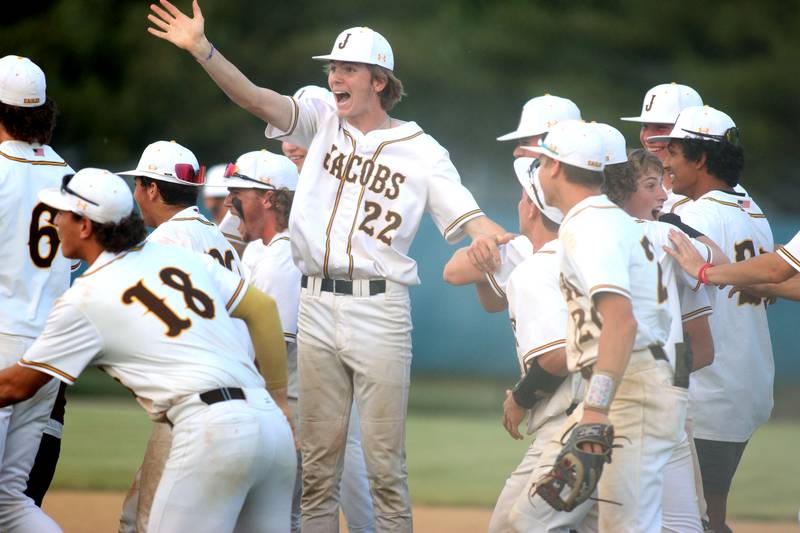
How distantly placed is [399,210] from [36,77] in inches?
67.3

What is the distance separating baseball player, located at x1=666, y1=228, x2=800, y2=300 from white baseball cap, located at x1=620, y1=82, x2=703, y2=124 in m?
1.66

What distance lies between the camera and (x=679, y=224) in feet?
18.2

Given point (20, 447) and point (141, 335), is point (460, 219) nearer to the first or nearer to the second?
point (141, 335)

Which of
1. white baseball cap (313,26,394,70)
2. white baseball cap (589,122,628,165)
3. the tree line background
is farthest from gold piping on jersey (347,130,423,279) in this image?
the tree line background

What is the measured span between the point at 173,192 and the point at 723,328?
2766mm

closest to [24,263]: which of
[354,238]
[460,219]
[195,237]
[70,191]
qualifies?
[195,237]

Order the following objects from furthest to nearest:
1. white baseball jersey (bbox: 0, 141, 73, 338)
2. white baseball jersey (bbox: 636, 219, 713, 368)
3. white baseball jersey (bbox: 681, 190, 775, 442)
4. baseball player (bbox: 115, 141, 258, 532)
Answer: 1. white baseball jersey (bbox: 681, 190, 775, 442)
2. baseball player (bbox: 115, 141, 258, 532)
3. white baseball jersey (bbox: 0, 141, 73, 338)
4. white baseball jersey (bbox: 636, 219, 713, 368)

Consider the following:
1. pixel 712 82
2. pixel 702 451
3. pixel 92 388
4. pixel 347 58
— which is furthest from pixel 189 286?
pixel 712 82

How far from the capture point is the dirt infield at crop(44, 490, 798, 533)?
318 inches

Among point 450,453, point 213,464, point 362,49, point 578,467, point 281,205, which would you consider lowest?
point 450,453

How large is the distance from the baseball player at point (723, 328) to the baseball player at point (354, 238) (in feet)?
3.84

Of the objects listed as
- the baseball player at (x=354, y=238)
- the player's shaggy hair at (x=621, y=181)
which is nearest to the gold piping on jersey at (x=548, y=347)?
the player's shaggy hair at (x=621, y=181)

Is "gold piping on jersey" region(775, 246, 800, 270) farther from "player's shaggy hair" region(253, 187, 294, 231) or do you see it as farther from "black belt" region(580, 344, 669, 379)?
"player's shaggy hair" region(253, 187, 294, 231)

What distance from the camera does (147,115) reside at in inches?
995
